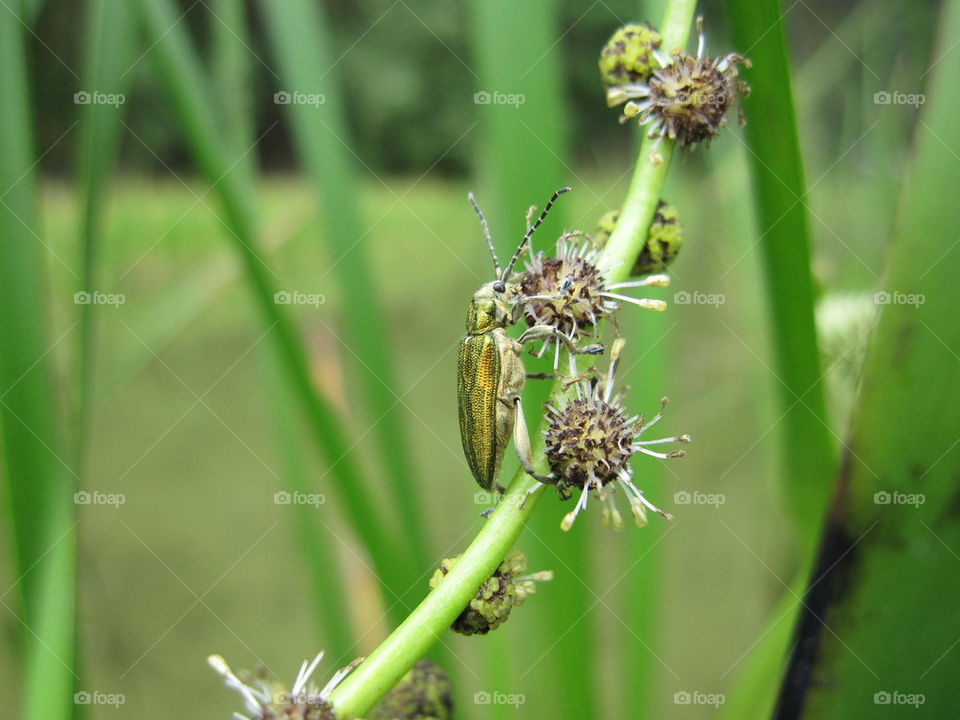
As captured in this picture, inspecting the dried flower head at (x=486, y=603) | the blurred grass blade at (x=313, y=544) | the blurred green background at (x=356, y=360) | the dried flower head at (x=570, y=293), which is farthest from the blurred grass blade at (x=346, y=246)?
the dried flower head at (x=486, y=603)

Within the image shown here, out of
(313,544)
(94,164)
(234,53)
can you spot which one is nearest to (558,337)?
(94,164)

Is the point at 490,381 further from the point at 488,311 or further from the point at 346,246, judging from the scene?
the point at 346,246

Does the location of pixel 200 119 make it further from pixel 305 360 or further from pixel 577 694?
pixel 577 694

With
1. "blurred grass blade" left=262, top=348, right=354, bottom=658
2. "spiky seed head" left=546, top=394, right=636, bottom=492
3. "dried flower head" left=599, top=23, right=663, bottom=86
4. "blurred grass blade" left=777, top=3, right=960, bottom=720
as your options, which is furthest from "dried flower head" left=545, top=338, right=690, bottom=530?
"blurred grass blade" left=262, top=348, right=354, bottom=658

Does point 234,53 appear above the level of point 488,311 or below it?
above

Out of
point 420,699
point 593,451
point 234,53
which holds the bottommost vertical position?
point 420,699

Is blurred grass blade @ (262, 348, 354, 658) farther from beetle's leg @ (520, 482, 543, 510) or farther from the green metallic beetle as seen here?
beetle's leg @ (520, 482, 543, 510)
